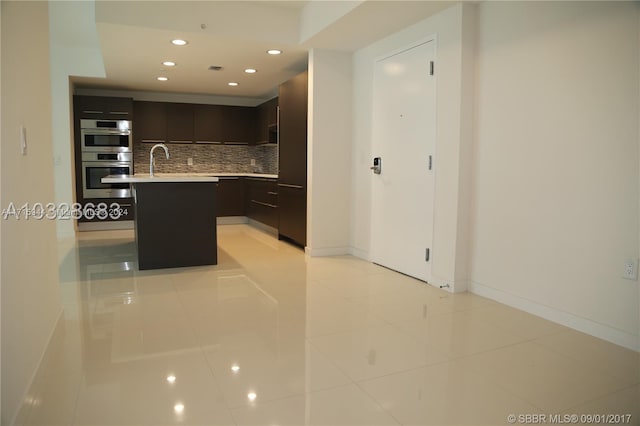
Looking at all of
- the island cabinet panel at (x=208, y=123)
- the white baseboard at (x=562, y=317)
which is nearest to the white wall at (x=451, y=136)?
the white baseboard at (x=562, y=317)

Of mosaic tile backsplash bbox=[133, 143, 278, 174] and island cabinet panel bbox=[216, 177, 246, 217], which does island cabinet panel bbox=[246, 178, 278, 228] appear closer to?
island cabinet panel bbox=[216, 177, 246, 217]

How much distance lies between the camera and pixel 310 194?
5.28 metres

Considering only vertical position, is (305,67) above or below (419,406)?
above

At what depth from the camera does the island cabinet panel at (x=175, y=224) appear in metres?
4.45

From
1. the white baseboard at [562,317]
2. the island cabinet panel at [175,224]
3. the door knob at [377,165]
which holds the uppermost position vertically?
the door knob at [377,165]

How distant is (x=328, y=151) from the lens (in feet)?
17.2

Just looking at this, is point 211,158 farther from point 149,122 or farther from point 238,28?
point 238,28

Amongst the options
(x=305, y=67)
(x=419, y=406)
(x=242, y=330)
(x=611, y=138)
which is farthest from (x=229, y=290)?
(x=305, y=67)

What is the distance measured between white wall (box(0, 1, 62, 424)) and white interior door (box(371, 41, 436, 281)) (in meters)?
2.91

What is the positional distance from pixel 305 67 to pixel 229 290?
3.47m

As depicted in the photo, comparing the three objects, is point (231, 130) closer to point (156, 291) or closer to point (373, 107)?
point (373, 107)

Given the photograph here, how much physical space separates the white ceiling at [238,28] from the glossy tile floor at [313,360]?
2.37 metres

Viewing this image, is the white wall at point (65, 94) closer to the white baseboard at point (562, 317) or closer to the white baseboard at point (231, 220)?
the white baseboard at point (231, 220)

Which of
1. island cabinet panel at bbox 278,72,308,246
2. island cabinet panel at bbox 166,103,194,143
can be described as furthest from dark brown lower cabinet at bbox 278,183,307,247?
island cabinet panel at bbox 166,103,194,143
